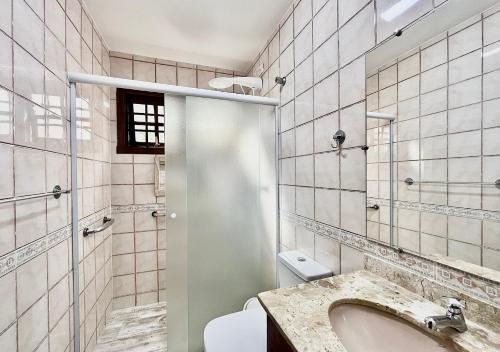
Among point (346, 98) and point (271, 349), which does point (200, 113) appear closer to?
point (346, 98)

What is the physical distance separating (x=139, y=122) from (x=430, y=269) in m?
2.40

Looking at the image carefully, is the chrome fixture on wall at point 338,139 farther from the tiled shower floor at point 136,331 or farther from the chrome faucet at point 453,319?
the tiled shower floor at point 136,331

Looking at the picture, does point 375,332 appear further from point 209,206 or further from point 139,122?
point 139,122

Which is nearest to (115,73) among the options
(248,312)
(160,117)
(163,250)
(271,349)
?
(160,117)

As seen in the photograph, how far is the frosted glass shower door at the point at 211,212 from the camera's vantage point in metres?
1.35

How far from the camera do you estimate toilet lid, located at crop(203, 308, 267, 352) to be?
0.97 m

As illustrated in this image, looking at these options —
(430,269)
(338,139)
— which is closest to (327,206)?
(338,139)

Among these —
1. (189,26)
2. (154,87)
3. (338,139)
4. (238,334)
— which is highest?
(189,26)

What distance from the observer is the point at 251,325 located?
109cm

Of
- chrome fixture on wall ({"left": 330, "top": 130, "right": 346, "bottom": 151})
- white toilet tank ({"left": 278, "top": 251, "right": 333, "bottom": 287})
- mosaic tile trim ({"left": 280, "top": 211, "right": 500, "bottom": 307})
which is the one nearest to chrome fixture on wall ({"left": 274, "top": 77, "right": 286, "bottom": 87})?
chrome fixture on wall ({"left": 330, "top": 130, "right": 346, "bottom": 151})

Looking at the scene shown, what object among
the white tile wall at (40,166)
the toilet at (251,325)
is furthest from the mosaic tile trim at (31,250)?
the toilet at (251,325)

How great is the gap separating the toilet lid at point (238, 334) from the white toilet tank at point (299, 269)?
0.24 meters

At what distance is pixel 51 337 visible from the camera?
3.32 feet

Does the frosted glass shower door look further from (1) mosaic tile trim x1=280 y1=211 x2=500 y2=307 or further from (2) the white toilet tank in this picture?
(1) mosaic tile trim x1=280 y1=211 x2=500 y2=307
